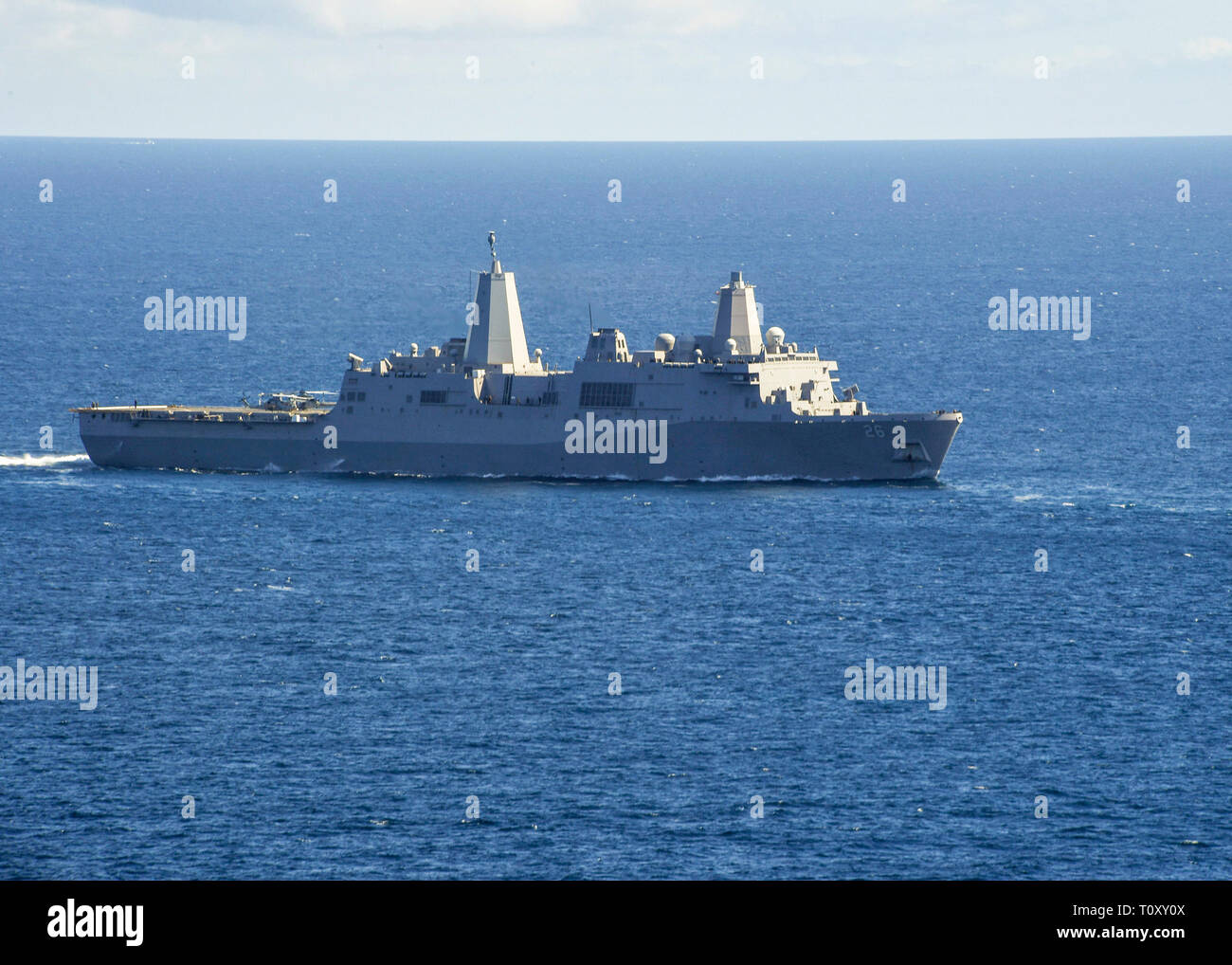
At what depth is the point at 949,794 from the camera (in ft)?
158

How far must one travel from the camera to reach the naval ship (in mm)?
85688

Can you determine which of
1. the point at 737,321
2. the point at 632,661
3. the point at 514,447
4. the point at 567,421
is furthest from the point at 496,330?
the point at 632,661

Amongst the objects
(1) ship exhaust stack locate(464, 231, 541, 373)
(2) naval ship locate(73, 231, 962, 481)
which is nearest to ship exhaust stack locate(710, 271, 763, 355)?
(2) naval ship locate(73, 231, 962, 481)

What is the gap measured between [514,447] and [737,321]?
12617 mm

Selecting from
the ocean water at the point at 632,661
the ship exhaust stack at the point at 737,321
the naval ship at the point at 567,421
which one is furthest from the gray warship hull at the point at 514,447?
the ship exhaust stack at the point at 737,321

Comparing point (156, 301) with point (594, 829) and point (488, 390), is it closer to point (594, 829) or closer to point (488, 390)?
point (488, 390)

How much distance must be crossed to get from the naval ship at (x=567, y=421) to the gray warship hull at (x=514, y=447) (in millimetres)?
67

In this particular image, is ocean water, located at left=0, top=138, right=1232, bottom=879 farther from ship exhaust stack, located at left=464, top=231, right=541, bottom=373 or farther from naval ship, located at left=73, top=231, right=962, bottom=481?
ship exhaust stack, located at left=464, top=231, right=541, bottom=373

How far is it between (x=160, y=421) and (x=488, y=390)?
659 inches

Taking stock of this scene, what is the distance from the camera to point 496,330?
92.4 metres

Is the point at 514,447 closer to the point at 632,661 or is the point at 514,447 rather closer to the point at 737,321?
the point at 737,321

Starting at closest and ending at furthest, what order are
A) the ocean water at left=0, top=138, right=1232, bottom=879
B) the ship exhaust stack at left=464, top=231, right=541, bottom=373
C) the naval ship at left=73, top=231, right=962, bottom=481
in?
the ocean water at left=0, top=138, right=1232, bottom=879
the naval ship at left=73, top=231, right=962, bottom=481
the ship exhaust stack at left=464, top=231, right=541, bottom=373

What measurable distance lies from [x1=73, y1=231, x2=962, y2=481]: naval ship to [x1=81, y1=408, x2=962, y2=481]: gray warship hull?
7 cm

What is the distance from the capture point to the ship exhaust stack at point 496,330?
91.9 meters
